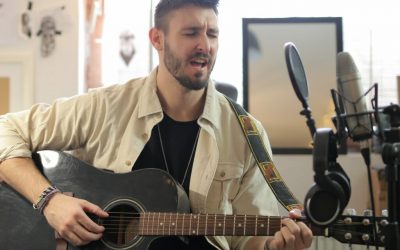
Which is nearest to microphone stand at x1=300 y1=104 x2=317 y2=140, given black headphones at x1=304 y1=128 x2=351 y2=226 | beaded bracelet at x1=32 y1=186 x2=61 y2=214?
black headphones at x1=304 y1=128 x2=351 y2=226

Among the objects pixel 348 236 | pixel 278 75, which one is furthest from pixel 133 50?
pixel 348 236

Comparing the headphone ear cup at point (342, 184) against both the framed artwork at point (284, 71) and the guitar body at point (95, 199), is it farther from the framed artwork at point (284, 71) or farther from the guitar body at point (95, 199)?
the framed artwork at point (284, 71)

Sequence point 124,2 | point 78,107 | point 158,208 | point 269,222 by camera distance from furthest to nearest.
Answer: point 124,2 < point 78,107 < point 158,208 < point 269,222

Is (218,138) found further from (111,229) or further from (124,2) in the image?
(124,2)

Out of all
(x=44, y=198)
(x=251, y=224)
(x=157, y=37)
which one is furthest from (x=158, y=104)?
(x=251, y=224)

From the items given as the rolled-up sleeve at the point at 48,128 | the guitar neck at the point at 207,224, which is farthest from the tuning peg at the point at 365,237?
the rolled-up sleeve at the point at 48,128

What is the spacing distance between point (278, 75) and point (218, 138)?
4.66 feet

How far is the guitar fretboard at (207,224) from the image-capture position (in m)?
1.27

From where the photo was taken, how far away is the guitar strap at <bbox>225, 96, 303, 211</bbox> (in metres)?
1.45

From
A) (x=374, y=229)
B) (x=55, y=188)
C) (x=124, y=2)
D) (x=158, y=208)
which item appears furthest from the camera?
(x=124, y=2)

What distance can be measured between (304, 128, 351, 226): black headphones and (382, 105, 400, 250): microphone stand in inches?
3.1

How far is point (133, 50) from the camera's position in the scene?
3104mm

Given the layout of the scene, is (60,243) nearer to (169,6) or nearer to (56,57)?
(169,6)

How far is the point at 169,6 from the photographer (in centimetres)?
165
